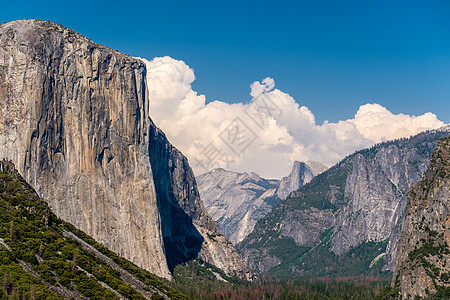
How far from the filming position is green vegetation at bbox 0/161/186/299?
3187 inches

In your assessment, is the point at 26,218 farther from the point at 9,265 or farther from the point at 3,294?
the point at 3,294

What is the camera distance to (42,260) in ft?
301

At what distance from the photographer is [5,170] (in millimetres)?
135500

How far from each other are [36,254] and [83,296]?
12004mm

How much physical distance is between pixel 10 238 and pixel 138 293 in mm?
25151

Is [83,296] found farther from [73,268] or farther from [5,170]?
[5,170]

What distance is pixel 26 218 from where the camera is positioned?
10938cm

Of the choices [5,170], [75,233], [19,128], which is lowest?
[75,233]

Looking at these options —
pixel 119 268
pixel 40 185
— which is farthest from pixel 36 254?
pixel 40 185

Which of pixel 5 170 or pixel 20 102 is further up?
pixel 20 102

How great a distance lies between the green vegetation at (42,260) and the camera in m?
80.9

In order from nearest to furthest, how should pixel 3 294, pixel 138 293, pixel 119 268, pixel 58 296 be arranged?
pixel 3 294 < pixel 58 296 < pixel 138 293 < pixel 119 268

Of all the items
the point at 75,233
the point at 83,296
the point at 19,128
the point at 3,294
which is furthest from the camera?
the point at 19,128

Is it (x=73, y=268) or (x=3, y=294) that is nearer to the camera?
(x=3, y=294)
